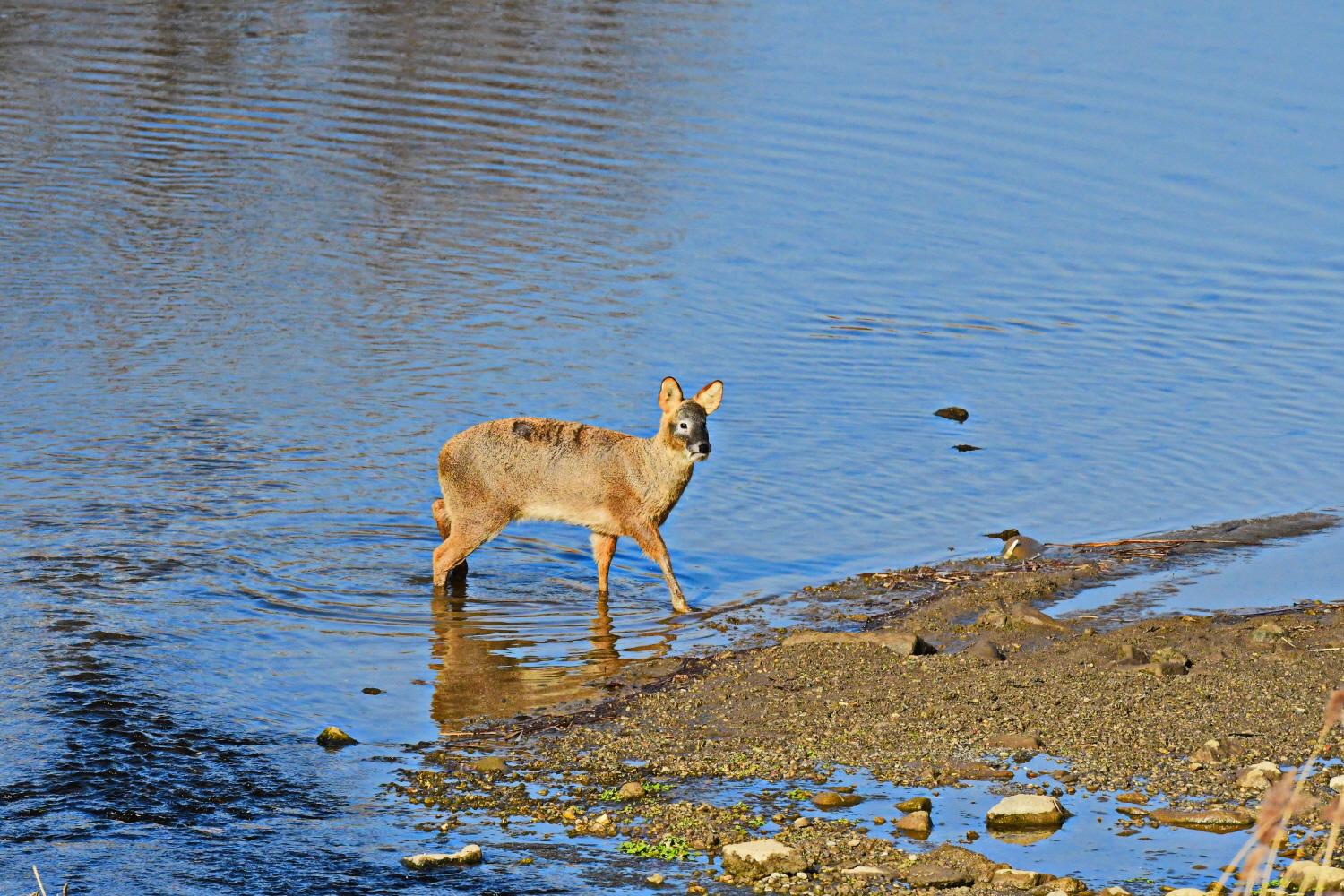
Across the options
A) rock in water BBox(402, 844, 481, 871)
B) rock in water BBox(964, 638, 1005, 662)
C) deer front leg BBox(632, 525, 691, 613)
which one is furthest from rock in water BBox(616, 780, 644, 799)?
deer front leg BBox(632, 525, 691, 613)

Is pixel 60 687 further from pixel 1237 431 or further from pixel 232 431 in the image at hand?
pixel 1237 431

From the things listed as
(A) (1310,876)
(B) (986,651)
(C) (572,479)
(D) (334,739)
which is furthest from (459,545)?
(A) (1310,876)

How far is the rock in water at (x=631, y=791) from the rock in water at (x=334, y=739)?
5.69 ft

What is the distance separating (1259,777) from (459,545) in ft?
19.4

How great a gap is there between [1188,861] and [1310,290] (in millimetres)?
15446

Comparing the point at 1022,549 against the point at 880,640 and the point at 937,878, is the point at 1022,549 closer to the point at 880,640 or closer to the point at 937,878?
the point at 880,640

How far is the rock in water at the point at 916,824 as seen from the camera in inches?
284

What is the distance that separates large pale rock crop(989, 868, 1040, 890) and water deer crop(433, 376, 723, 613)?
16.8ft

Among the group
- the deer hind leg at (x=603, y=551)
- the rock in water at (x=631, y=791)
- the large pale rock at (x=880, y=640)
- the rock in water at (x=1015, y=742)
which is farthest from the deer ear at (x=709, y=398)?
the rock in water at (x=631, y=791)

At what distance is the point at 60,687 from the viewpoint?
9.05 meters

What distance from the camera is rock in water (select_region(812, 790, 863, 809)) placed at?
7492 mm

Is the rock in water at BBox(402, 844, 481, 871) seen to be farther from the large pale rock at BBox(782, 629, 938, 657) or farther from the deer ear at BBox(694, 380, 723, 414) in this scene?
the deer ear at BBox(694, 380, 723, 414)

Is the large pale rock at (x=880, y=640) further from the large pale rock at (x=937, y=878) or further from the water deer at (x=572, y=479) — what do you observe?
the large pale rock at (x=937, y=878)

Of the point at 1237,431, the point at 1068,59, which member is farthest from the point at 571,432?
the point at 1068,59
